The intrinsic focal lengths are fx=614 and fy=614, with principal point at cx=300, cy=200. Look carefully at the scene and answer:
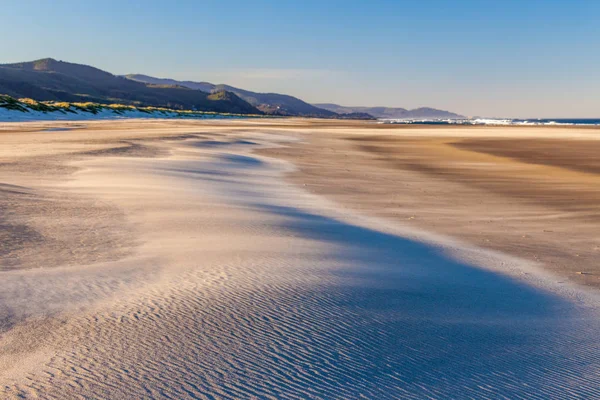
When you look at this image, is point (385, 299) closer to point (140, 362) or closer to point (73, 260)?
point (140, 362)

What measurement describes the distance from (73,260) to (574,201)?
11.0 metres

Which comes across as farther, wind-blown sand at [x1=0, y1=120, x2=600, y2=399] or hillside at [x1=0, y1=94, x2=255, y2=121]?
hillside at [x1=0, y1=94, x2=255, y2=121]

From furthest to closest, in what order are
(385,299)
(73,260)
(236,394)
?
(73,260)
(385,299)
(236,394)

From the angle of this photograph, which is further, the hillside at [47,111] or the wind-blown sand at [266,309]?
the hillside at [47,111]

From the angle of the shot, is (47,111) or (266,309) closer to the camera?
(266,309)

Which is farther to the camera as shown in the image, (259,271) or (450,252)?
(450,252)

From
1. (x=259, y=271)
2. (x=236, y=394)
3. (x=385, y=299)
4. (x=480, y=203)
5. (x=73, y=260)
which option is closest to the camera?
(x=236, y=394)

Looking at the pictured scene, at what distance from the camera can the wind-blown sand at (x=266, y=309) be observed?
3752 mm

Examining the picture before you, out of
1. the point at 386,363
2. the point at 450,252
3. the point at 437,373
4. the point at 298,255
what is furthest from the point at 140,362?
the point at 450,252

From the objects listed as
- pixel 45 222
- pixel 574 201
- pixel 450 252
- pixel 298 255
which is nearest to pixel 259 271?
pixel 298 255

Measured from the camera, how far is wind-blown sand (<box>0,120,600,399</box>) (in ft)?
12.3

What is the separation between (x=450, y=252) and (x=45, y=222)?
561cm

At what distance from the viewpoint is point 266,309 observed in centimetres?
500

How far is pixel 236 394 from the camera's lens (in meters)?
3.50
